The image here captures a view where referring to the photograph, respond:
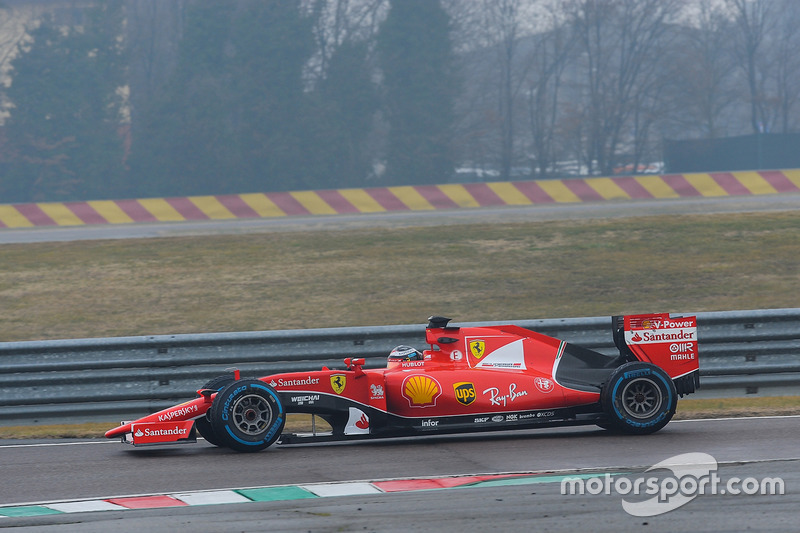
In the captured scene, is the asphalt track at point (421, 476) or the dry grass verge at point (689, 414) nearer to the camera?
the asphalt track at point (421, 476)

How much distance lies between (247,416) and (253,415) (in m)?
0.05

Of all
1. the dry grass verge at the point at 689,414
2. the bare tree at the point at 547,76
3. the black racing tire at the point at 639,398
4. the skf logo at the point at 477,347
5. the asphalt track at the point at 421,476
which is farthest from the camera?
the bare tree at the point at 547,76

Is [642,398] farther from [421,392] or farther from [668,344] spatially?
[421,392]

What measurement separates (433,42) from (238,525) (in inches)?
1202

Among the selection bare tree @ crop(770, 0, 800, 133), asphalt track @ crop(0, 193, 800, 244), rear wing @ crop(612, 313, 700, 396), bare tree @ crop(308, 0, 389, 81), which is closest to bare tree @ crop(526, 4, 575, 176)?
bare tree @ crop(308, 0, 389, 81)

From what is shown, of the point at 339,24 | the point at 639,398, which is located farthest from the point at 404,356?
the point at 339,24

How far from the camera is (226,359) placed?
406 inches

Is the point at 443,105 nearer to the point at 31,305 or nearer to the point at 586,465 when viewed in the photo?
the point at 31,305

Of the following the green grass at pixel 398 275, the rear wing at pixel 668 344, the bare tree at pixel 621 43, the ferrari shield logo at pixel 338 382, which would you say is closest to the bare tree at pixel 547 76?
the bare tree at pixel 621 43

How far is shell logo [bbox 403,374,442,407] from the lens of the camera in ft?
28.0

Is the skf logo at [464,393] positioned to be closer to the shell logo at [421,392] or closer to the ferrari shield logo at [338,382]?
the shell logo at [421,392]

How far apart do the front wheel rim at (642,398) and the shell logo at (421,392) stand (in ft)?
5.52

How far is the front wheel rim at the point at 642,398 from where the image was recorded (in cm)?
871

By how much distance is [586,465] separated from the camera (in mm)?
7441
